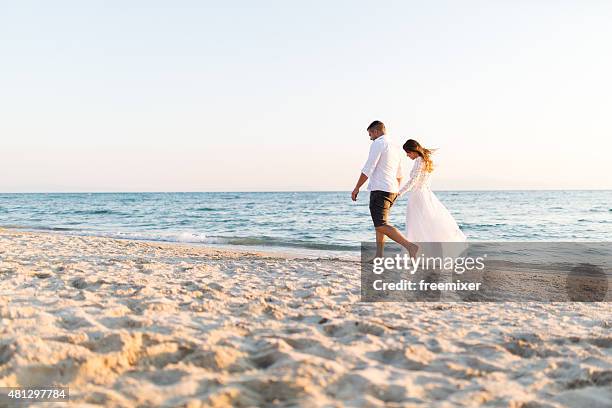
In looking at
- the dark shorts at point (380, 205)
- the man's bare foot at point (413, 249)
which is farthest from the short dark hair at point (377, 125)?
the man's bare foot at point (413, 249)

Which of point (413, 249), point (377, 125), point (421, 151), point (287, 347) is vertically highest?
point (377, 125)

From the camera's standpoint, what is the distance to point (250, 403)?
217 centimetres

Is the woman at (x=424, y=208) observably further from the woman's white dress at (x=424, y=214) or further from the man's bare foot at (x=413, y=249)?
the man's bare foot at (x=413, y=249)

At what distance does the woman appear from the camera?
6359 mm

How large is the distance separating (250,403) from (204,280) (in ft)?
9.69

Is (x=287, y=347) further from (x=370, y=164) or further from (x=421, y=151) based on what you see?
(x=421, y=151)

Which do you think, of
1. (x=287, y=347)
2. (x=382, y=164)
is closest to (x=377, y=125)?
(x=382, y=164)

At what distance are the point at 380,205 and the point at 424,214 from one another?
0.66 m

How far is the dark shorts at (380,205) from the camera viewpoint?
20.3ft

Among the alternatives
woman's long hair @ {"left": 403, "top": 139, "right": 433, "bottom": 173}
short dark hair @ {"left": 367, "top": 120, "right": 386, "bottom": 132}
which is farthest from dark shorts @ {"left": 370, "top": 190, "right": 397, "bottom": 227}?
short dark hair @ {"left": 367, "top": 120, "right": 386, "bottom": 132}

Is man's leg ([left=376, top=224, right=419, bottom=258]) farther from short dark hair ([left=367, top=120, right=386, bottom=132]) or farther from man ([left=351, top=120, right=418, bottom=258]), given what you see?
A: short dark hair ([left=367, top=120, right=386, bottom=132])

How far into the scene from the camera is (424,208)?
6.40 metres

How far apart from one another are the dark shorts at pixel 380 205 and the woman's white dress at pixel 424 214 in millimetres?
233

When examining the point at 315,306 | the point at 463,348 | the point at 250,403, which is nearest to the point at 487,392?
the point at 463,348
